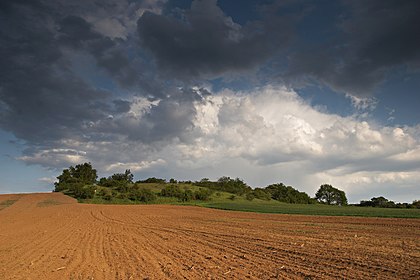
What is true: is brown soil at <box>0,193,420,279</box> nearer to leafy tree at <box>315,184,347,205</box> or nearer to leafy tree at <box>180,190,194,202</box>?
→ leafy tree at <box>180,190,194,202</box>

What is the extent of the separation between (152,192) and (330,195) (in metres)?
72.3

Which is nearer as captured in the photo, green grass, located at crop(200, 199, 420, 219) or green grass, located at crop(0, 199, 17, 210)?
green grass, located at crop(200, 199, 420, 219)

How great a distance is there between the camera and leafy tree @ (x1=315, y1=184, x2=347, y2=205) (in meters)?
129

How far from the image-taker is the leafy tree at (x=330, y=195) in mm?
128625

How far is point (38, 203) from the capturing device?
71.9 metres

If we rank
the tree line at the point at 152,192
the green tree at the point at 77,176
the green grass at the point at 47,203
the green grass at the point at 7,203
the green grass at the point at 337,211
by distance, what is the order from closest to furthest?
the green grass at the point at 337,211, the green grass at the point at 47,203, the green grass at the point at 7,203, the tree line at the point at 152,192, the green tree at the point at 77,176

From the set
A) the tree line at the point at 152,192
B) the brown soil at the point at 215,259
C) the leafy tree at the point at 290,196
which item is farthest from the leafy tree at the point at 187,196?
the brown soil at the point at 215,259

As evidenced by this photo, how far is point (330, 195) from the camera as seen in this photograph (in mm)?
130125

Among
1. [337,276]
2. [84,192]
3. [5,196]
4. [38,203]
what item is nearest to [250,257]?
[337,276]

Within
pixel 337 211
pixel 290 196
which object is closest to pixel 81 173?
pixel 290 196

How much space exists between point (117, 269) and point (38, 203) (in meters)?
68.9

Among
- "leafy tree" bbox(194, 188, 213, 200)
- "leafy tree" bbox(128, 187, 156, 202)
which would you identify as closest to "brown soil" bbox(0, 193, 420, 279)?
"leafy tree" bbox(128, 187, 156, 202)

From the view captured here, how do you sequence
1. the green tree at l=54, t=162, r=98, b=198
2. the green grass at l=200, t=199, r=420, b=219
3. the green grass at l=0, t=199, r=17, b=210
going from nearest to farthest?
the green grass at l=200, t=199, r=420, b=219 → the green grass at l=0, t=199, r=17, b=210 → the green tree at l=54, t=162, r=98, b=198

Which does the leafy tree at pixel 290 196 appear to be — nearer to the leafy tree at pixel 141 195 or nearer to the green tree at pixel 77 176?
the leafy tree at pixel 141 195
